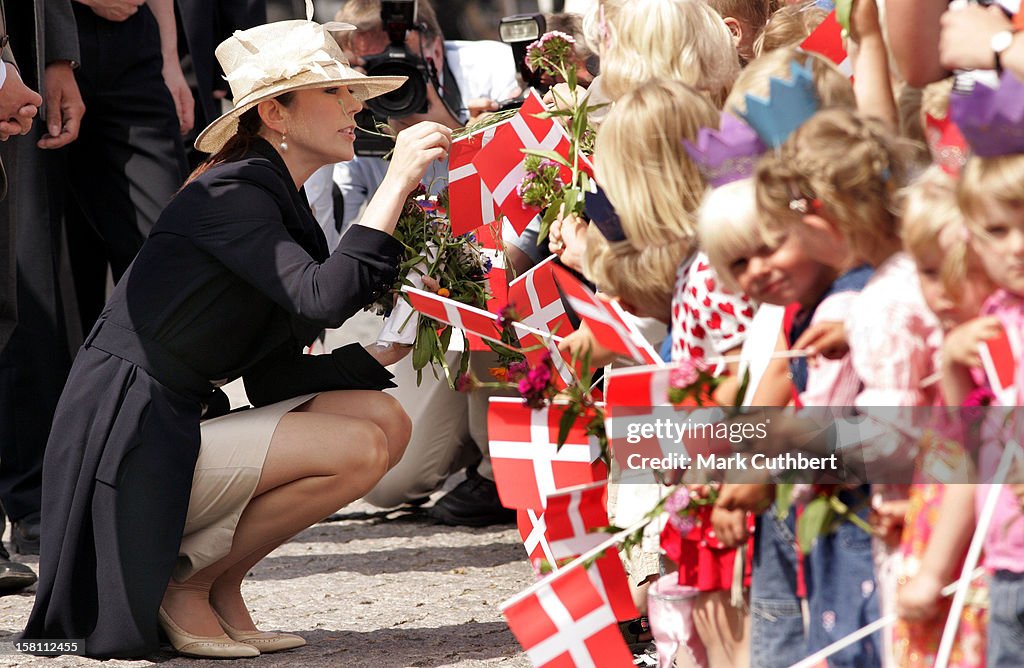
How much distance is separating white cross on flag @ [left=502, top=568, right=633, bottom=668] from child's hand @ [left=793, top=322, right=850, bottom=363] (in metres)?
0.58

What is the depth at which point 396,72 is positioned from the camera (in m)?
4.68

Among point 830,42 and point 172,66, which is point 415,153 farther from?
point 172,66

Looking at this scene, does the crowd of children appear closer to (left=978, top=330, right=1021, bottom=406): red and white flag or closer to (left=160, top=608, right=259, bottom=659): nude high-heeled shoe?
(left=978, top=330, right=1021, bottom=406): red and white flag

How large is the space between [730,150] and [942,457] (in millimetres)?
557

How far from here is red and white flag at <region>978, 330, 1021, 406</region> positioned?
169 cm

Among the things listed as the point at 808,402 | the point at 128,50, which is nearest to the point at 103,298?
the point at 128,50

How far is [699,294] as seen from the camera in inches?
90.0

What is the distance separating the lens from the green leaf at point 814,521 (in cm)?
193

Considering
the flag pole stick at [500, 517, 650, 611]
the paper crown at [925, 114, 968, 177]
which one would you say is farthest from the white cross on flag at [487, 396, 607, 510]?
the paper crown at [925, 114, 968, 177]

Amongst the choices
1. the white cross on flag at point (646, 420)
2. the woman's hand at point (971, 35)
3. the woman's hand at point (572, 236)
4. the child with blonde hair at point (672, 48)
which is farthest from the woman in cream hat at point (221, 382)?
the woman's hand at point (971, 35)

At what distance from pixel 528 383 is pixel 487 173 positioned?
2.96ft

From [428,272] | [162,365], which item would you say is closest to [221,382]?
[162,365]

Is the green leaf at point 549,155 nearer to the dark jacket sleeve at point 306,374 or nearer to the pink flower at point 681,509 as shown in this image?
the dark jacket sleeve at point 306,374

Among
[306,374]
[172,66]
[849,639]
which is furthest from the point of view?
[172,66]
